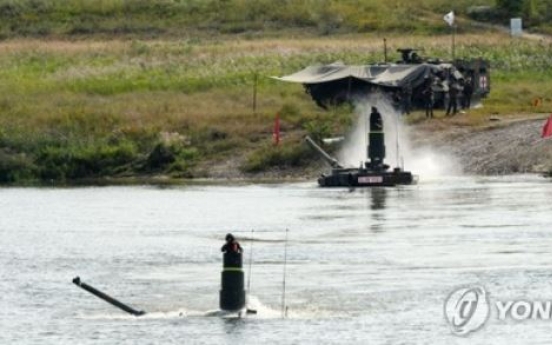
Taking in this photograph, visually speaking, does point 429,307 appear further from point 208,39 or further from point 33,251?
point 208,39

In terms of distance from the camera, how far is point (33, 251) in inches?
1577

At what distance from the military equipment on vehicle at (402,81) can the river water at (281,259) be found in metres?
6.70

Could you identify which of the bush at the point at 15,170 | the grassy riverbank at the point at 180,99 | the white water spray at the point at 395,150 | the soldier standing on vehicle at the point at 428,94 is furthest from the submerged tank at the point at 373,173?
the bush at the point at 15,170

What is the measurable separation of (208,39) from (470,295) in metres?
60.4

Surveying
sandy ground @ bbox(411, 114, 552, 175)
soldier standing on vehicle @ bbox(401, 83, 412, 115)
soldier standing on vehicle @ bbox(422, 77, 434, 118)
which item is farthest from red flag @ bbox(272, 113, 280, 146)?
soldier standing on vehicle @ bbox(422, 77, 434, 118)

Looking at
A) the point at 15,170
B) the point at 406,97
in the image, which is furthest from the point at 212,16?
the point at 15,170

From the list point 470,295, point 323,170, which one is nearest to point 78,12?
point 323,170

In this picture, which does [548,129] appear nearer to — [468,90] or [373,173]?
[468,90]

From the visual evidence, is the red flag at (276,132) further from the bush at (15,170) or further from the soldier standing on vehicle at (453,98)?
the bush at (15,170)

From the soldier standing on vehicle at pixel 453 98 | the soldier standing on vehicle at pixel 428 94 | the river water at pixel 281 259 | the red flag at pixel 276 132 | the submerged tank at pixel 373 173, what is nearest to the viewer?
the river water at pixel 281 259

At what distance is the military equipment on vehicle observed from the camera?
59.8m

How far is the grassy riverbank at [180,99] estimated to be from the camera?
58938mm

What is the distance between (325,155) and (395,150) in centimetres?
389

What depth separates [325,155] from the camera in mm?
53656
